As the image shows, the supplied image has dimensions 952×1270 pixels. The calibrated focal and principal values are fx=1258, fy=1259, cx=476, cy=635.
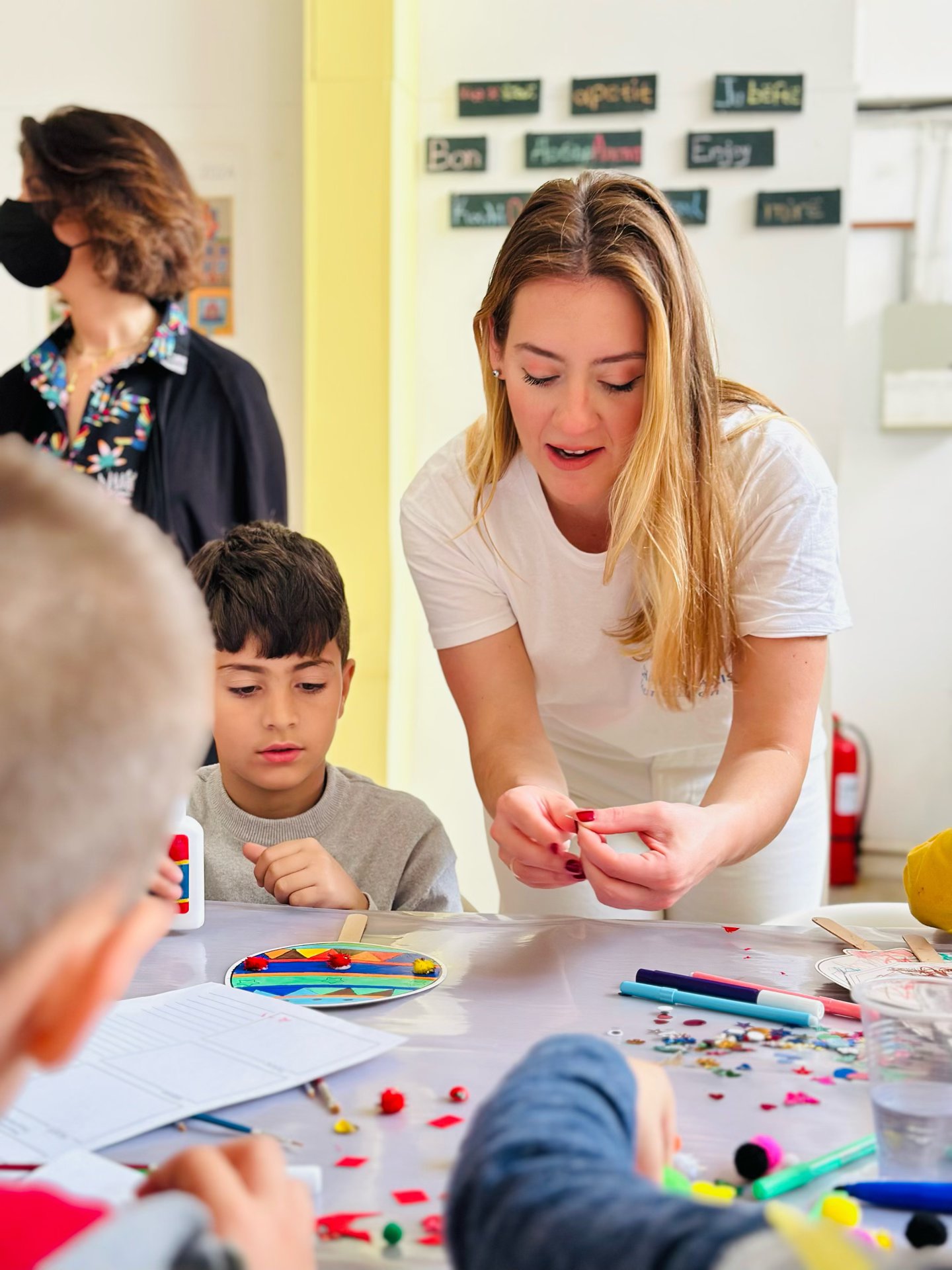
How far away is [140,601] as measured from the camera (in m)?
0.45

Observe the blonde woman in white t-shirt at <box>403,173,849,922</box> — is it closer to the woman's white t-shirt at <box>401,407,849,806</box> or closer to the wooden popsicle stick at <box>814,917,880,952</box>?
the woman's white t-shirt at <box>401,407,849,806</box>

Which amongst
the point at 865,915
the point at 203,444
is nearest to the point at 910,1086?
the point at 865,915

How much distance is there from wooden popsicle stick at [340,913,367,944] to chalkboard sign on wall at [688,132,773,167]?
229 cm

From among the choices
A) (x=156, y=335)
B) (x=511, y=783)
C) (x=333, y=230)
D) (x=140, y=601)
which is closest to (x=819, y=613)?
(x=511, y=783)

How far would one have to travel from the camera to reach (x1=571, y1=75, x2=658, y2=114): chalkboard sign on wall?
2.90 metres

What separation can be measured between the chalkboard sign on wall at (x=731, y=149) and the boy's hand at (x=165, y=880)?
7.79 feet

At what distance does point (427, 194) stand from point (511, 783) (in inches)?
81.6

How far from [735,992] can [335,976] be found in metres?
0.31

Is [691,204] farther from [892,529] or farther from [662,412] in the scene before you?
[662,412]

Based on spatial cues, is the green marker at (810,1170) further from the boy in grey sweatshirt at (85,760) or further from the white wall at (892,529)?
the white wall at (892,529)

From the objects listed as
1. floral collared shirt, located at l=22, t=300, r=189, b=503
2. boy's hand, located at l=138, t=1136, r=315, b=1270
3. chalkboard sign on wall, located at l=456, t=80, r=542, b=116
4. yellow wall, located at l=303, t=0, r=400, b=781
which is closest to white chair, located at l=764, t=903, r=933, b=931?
boy's hand, located at l=138, t=1136, r=315, b=1270

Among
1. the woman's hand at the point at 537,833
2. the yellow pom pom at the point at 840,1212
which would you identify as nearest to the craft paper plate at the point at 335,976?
the woman's hand at the point at 537,833

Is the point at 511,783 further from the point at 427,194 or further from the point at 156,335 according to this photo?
the point at 427,194

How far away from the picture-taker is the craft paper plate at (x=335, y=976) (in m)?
0.96
